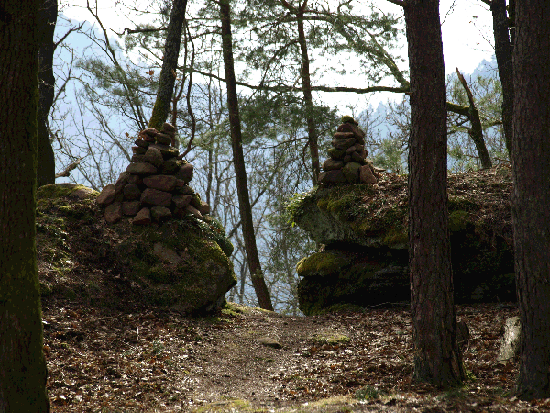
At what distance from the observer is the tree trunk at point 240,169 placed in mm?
10695

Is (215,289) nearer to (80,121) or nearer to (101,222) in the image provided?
(101,222)

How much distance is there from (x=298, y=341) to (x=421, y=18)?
14.5 ft

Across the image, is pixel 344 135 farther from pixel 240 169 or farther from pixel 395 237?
pixel 240 169

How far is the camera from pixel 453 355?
3951 millimetres

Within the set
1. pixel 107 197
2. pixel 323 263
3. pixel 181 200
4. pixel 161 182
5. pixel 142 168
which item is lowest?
pixel 323 263

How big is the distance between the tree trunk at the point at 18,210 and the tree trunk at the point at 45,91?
5.69m

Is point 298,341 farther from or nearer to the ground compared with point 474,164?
nearer to the ground

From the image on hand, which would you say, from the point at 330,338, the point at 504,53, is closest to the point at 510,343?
the point at 330,338

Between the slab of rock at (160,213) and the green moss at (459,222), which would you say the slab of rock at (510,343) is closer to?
the green moss at (459,222)

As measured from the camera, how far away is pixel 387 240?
769 centimetres

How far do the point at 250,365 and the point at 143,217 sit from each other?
3168 mm

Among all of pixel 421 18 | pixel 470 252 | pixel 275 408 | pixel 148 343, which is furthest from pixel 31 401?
pixel 470 252

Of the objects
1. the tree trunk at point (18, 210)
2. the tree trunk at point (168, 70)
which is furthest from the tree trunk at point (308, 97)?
the tree trunk at point (18, 210)

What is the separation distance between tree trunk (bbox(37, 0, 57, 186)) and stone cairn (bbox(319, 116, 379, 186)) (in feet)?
17.3
